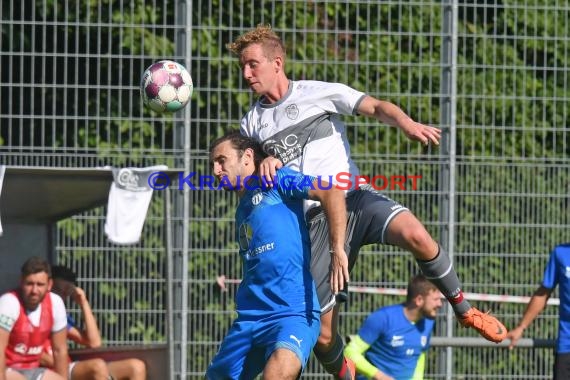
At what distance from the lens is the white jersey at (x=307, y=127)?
701 centimetres

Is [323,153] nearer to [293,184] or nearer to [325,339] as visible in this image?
[293,184]

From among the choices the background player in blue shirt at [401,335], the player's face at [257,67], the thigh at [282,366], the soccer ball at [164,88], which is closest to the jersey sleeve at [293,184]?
the player's face at [257,67]

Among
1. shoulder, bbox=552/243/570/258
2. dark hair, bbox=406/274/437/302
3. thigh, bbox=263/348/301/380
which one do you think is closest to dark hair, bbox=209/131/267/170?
thigh, bbox=263/348/301/380

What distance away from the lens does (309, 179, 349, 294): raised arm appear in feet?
20.7

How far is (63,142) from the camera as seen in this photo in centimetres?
1056

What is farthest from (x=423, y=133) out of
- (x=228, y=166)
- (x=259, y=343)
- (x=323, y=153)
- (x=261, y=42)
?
(x=259, y=343)

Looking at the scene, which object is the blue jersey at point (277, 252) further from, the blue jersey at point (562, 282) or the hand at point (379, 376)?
the blue jersey at point (562, 282)

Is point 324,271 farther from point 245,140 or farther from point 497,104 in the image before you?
point 497,104

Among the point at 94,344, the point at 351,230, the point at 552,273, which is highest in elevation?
the point at 351,230

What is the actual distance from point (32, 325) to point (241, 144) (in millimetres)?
3188

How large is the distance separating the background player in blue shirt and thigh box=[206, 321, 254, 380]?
8.77ft

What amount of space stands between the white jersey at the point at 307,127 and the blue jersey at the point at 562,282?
2784 mm

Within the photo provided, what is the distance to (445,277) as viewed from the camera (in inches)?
274

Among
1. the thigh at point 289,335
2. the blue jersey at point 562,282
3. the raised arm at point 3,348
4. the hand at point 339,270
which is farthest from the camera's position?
the blue jersey at point 562,282
